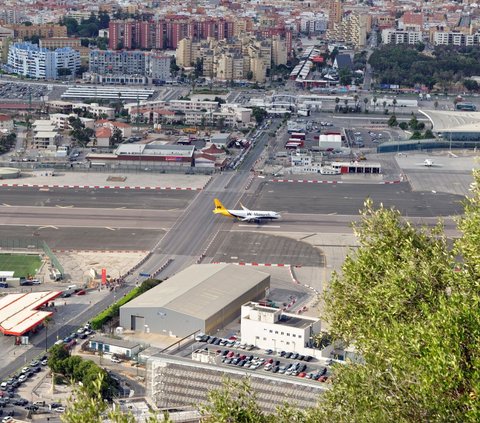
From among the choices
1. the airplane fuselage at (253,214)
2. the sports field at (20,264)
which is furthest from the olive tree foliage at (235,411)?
the airplane fuselage at (253,214)

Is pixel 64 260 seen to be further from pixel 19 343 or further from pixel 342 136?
pixel 342 136

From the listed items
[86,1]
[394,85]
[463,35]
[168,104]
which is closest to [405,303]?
[168,104]

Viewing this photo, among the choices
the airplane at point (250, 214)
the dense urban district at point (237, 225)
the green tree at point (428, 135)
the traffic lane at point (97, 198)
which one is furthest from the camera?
the green tree at point (428, 135)

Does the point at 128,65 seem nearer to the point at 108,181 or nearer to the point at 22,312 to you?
the point at 108,181

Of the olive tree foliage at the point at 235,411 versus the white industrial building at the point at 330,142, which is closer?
the olive tree foliage at the point at 235,411

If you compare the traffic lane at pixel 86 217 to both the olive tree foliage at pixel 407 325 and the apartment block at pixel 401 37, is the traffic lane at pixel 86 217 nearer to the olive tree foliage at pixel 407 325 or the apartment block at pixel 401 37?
the olive tree foliage at pixel 407 325

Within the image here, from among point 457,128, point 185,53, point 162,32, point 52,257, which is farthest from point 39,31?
point 52,257
